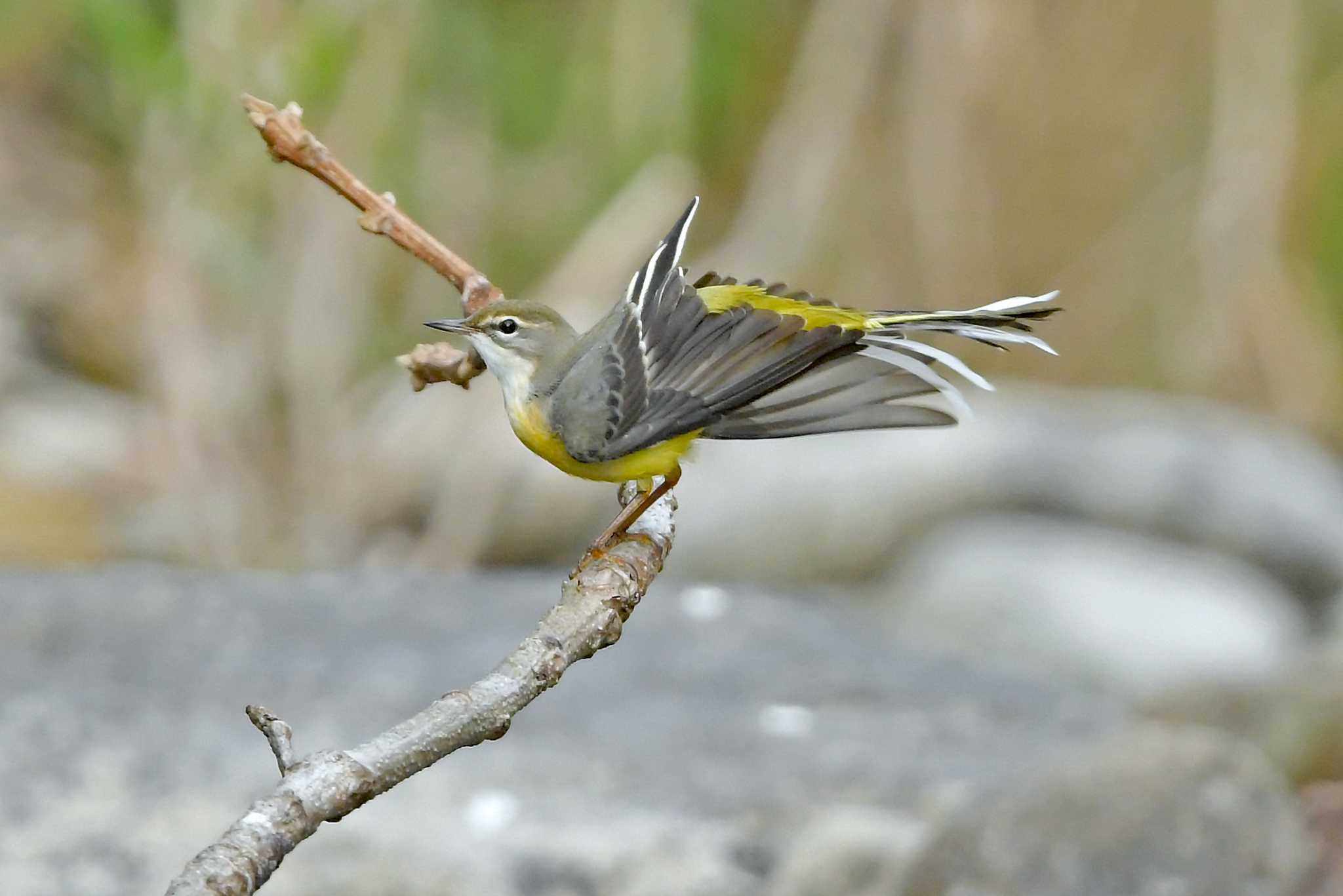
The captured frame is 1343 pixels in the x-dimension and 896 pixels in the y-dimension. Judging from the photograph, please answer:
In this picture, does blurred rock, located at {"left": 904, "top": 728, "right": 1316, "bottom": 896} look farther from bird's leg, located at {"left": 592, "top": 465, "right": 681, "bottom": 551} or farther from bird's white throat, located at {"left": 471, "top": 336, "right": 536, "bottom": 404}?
bird's white throat, located at {"left": 471, "top": 336, "right": 536, "bottom": 404}

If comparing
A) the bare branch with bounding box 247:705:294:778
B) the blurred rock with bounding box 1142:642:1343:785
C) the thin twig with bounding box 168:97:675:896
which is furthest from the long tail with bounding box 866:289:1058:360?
the blurred rock with bounding box 1142:642:1343:785

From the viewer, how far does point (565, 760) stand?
14.6 ft

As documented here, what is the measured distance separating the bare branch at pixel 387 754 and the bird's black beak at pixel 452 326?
28.8 inches

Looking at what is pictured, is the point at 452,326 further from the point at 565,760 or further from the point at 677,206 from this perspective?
the point at 677,206

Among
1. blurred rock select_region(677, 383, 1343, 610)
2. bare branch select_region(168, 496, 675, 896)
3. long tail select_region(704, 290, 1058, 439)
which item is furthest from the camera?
blurred rock select_region(677, 383, 1343, 610)

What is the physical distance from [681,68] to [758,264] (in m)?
1.06

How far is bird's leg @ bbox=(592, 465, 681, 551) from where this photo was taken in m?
2.70

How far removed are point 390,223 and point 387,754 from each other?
97 cm

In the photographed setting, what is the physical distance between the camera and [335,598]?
18.7ft

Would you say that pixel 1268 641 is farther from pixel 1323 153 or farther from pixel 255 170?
pixel 255 170

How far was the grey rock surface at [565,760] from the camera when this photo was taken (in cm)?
389

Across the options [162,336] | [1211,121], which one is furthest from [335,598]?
[1211,121]

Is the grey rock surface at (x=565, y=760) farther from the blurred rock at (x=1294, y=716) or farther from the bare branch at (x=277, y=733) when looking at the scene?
the bare branch at (x=277, y=733)

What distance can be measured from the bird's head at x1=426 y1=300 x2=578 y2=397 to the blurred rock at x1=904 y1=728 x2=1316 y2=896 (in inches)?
73.0
